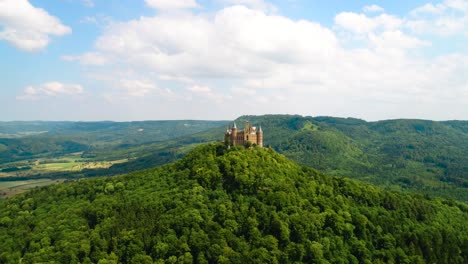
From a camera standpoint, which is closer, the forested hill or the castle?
the forested hill

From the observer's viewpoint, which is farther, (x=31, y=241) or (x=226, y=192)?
(x=226, y=192)

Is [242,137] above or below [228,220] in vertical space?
above

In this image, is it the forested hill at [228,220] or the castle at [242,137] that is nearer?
the forested hill at [228,220]

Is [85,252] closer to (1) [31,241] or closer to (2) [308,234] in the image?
(1) [31,241]

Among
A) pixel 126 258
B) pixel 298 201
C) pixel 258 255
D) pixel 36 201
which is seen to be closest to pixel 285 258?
pixel 258 255

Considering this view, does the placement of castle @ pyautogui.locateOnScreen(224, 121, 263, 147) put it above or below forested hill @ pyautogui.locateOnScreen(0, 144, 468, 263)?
above

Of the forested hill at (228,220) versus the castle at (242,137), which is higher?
the castle at (242,137)

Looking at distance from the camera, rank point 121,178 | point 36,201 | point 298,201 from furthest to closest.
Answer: point 121,178
point 36,201
point 298,201

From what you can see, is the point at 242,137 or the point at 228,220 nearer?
the point at 228,220
